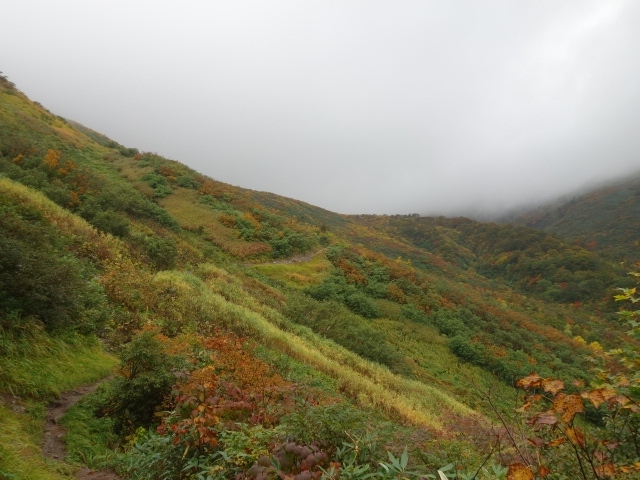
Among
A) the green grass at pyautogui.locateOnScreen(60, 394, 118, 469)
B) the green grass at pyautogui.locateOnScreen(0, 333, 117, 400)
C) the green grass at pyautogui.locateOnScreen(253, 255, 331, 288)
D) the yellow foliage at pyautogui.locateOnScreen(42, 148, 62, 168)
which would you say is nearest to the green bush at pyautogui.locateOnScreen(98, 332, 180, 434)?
the green grass at pyautogui.locateOnScreen(60, 394, 118, 469)

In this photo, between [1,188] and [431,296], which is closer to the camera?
[1,188]

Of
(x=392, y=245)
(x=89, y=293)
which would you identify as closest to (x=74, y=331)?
(x=89, y=293)

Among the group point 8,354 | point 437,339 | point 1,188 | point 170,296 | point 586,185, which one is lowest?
point 437,339

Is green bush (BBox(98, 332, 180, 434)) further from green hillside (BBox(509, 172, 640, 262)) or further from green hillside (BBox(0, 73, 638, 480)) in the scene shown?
green hillside (BBox(509, 172, 640, 262))

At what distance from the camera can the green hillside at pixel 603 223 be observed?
6939 cm

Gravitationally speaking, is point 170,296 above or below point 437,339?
above

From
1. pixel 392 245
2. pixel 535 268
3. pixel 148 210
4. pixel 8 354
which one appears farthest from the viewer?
pixel 535 268

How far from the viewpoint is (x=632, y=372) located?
3303 millimetres

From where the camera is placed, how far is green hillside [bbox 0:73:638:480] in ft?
10.9

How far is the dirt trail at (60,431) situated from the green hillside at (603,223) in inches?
2773

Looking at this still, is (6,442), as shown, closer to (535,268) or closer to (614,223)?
(535,268)

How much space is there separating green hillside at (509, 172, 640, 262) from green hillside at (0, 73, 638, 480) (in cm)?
4219

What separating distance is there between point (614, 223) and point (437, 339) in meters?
80.4

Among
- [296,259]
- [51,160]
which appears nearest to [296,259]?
[296,259]
